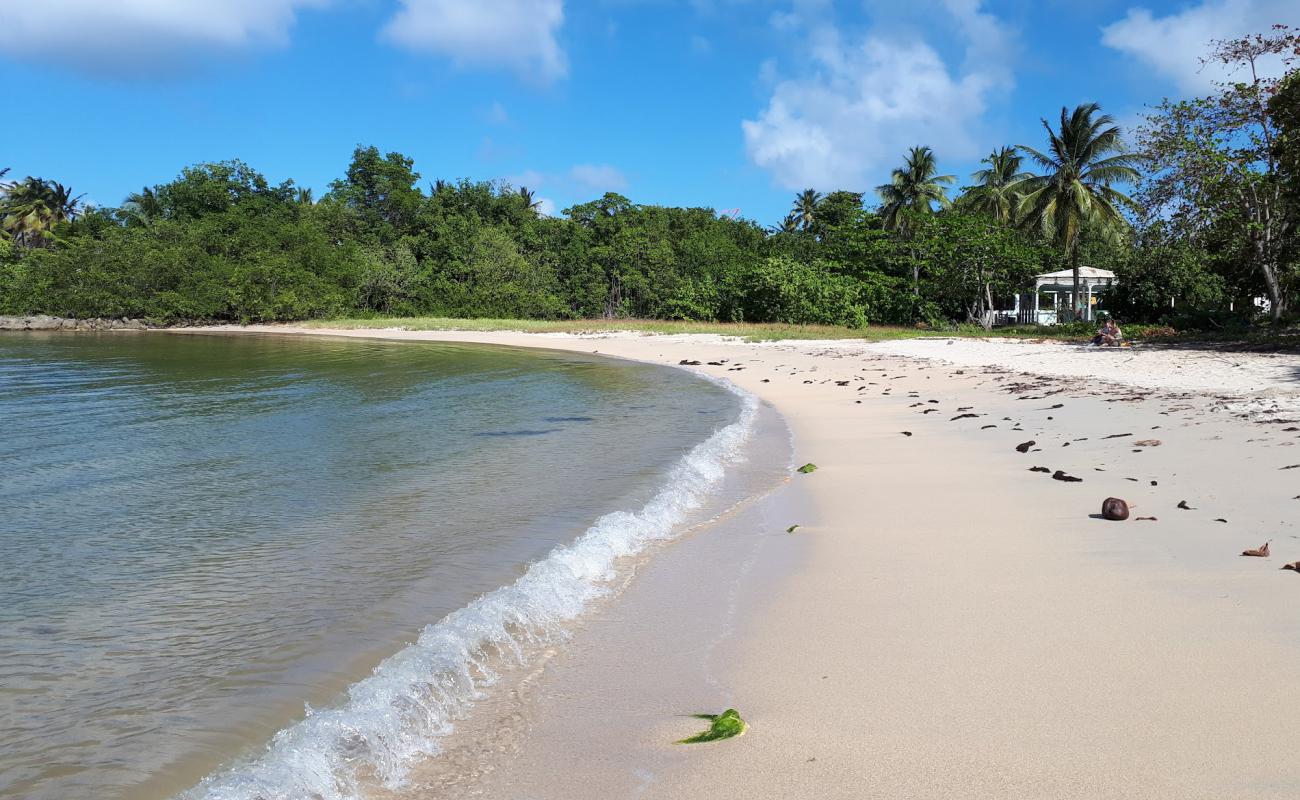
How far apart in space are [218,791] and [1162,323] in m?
30.7

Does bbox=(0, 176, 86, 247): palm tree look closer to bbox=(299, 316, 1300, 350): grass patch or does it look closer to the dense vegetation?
the dense vegetation

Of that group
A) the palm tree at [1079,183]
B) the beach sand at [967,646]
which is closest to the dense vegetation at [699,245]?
the palm tree at [1079,183]

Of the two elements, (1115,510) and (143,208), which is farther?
(143,208)

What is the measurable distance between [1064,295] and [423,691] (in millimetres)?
46228

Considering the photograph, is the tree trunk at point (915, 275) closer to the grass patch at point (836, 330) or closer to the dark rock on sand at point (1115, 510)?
the grass patch at point (836, 330)

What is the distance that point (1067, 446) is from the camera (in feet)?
25.1

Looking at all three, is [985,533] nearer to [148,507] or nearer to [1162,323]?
[148,507]

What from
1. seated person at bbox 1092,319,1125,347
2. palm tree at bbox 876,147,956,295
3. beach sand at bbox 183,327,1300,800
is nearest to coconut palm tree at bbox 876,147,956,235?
palm tree at bbox 876,147,956,295

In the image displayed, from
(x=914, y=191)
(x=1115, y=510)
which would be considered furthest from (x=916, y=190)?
(x=1115, y=510)

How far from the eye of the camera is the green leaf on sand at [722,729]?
267 cm

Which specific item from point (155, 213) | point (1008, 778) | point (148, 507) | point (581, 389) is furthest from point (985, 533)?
point (155, 213)

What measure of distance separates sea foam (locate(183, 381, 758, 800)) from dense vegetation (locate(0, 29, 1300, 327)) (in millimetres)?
19970

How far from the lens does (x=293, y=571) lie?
15.7 feet

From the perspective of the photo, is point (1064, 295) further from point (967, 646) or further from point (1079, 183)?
point (967, 646)
